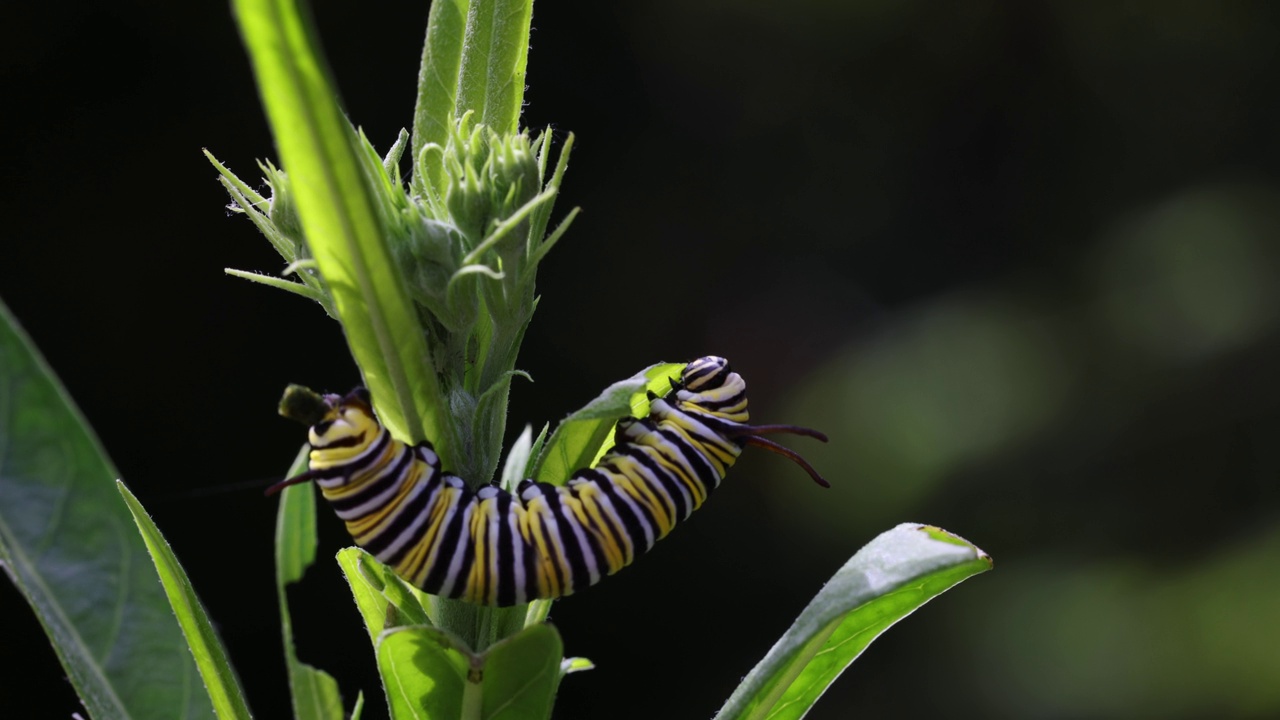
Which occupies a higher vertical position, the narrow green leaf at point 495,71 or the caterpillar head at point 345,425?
the narrow green leaf at point 495,71

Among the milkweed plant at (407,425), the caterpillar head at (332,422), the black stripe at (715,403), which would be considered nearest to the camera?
the milkweed plant at (407,425)

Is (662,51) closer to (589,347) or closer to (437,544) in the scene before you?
(589,347)

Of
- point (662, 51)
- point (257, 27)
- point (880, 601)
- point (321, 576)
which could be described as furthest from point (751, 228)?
point (257, 27)

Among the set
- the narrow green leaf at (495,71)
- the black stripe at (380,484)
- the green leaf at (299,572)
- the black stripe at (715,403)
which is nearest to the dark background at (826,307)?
the green leaf at (299,572)

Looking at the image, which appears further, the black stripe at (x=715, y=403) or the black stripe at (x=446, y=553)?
the black stripe at (x=715, y=403)

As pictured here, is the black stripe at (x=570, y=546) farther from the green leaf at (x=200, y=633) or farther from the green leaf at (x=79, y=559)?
the green leaf at (x=79, y=559)

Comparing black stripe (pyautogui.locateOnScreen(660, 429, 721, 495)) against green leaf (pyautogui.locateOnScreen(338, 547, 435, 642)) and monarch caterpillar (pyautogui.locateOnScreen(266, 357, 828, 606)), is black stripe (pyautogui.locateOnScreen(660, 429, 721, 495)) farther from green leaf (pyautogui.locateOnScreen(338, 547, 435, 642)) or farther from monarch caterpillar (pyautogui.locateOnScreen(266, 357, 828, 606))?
green leaf (pyautogui.locateOnScreen(338, 547, 435, 642))


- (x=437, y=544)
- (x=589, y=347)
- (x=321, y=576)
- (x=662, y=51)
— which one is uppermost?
(x=662, y=51)
